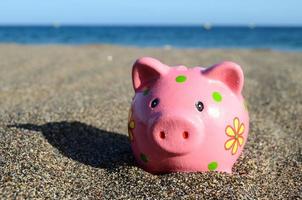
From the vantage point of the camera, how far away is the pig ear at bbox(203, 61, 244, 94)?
3479 mm

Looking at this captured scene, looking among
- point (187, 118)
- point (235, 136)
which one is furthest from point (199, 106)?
point (235, 136)

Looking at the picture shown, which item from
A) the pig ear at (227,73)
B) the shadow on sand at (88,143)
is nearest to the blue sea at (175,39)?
the shadow on sand at (88,143)

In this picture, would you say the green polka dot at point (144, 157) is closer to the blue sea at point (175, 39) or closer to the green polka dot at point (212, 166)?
the green polka dot at point (212, 166)

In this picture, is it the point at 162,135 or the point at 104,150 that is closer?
the point at 162,135

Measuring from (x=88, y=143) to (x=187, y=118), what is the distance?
1.48 meters

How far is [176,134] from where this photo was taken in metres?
3.14

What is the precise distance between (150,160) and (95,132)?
1.47 meters

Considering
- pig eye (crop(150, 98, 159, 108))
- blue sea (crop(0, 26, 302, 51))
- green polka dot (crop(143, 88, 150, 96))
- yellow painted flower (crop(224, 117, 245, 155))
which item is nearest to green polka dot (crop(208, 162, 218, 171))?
yellow painted flower (crop(224, 117, 245, 155))

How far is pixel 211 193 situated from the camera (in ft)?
10.4

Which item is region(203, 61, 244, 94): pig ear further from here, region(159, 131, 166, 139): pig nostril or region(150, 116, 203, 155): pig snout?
region(159, 131, 166, 139): pig nostril

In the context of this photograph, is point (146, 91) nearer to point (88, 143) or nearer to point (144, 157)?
point (144, 157)

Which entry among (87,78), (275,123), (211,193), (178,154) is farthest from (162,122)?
(87,78)

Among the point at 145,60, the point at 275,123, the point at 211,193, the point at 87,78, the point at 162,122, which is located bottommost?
the point at 87,78

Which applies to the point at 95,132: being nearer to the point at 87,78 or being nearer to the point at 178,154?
the point at 178,154
